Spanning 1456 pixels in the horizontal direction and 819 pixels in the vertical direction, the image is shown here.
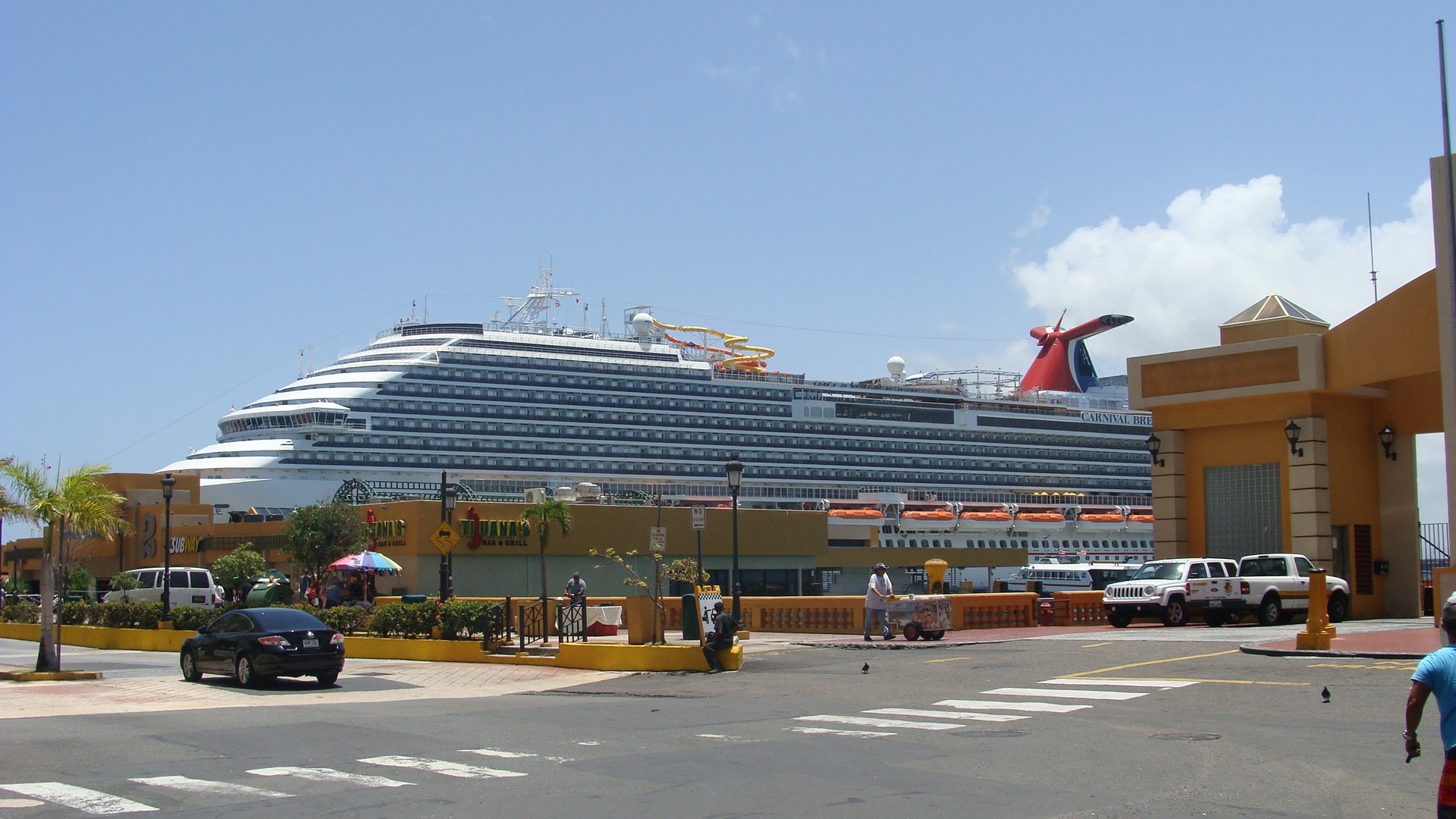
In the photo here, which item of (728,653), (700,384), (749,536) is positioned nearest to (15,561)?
(749,536)

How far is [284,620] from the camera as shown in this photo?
18.0m

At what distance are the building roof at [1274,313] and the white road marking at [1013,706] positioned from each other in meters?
15.5

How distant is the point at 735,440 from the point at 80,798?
265ft

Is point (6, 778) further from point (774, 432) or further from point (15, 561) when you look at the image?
point (774, 432)

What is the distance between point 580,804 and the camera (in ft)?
27.7

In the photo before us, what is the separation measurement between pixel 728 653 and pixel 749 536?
2977cm

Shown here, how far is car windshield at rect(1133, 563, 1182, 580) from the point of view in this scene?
2456 centimetres

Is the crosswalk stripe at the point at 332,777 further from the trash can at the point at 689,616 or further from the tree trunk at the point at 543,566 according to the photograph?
the trash can at the point at 689,616

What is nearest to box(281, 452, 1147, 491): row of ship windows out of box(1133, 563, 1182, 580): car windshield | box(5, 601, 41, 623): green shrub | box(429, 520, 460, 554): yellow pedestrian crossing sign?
box(5, 601, 41, 623): green shrub

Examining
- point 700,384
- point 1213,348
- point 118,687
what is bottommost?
point 118,687

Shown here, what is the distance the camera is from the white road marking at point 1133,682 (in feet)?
48.1

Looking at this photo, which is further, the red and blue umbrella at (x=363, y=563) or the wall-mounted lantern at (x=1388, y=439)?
the red and blue umbrella at (x=363, y=563)

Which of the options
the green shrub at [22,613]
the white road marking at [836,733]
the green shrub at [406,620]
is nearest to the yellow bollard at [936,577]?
the green shrub at [406,620]

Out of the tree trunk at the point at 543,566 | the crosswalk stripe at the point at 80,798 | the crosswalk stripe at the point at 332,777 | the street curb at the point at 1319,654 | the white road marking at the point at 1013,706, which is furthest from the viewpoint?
the tree trunk at the point at 543,566
